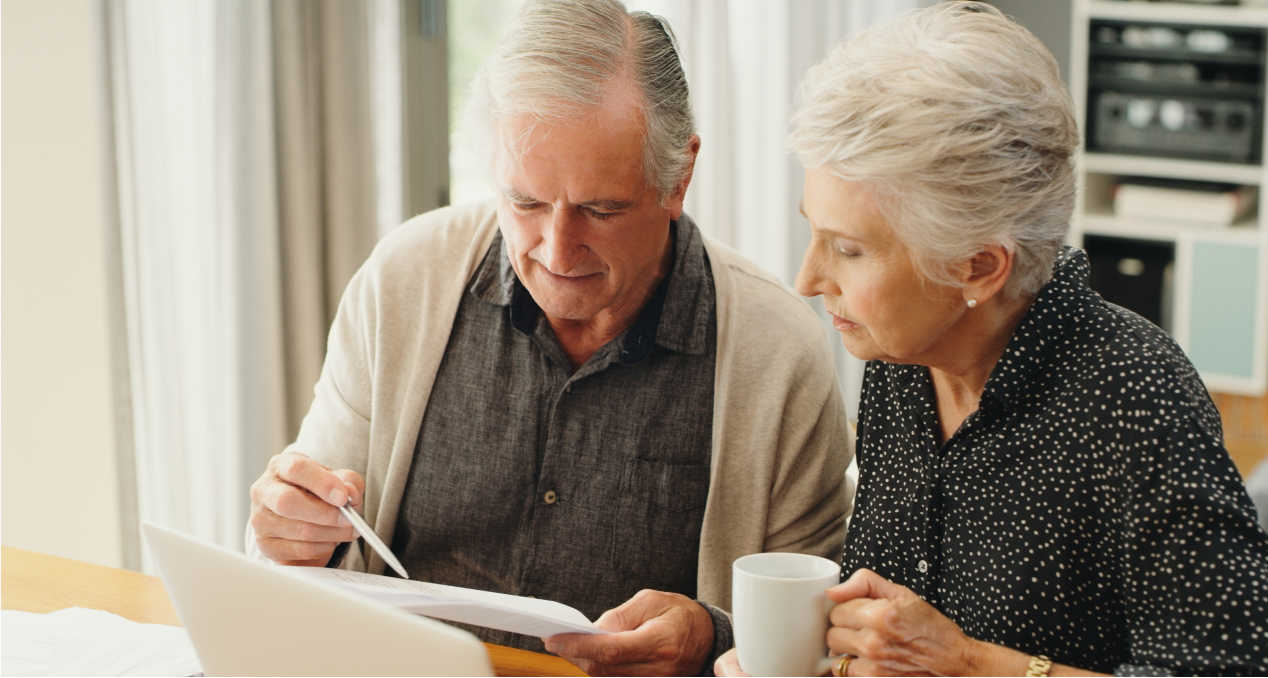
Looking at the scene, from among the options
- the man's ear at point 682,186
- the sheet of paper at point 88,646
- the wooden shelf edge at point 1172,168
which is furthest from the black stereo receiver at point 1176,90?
the sheet of paper at point 88,646

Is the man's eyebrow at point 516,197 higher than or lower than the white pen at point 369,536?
higher

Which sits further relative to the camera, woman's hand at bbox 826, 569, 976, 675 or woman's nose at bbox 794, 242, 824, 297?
woman's nose at bbox 794, 242, 824, 297

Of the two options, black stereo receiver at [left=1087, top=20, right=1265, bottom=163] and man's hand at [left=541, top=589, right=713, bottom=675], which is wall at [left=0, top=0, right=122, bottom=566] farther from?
black stereo receiver at [left=1087, top=20, right=1265, bottom=163]

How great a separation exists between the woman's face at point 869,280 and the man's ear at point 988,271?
0.02 metres

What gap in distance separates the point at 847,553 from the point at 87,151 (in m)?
1.57

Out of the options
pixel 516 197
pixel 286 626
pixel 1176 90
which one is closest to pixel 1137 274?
pixel 1176 90

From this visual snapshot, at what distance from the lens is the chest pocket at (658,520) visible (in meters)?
1.35

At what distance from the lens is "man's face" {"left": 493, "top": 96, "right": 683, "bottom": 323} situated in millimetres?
1215

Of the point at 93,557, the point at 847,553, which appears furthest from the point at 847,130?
the point at 93,557

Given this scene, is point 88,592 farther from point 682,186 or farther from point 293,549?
point 682,186

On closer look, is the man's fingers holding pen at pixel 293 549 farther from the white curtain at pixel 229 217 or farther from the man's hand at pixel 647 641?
the white curtain at pixel 229 217

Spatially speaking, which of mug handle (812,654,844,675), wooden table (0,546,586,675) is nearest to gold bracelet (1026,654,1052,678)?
mug handle (812,654,844,675)

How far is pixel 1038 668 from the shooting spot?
36.0 inches

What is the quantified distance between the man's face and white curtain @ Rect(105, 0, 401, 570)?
1.08 m
